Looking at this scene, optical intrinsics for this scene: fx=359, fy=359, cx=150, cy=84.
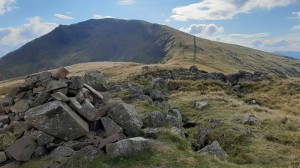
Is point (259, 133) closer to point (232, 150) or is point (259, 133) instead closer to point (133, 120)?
point (232, 150)

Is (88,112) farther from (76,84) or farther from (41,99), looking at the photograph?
(41,99)

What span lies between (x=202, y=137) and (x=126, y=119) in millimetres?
7156

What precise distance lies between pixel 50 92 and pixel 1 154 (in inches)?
186

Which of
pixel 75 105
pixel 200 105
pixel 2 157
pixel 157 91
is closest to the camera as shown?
pixel 2 157

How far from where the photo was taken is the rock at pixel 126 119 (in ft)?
68.4

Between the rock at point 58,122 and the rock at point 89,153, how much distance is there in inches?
59.2

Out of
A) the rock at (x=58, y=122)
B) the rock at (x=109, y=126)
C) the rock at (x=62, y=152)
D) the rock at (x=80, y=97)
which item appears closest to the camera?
the rock at (x=62, y=152)

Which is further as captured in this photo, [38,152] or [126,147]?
[38,152]

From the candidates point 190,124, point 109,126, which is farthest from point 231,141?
point 109,126

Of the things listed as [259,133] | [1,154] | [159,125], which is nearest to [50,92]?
[1,154]

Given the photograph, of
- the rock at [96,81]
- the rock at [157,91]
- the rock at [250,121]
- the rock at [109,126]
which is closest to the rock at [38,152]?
the rock at [109,126]

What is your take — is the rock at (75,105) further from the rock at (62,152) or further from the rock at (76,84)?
the rock at (62,152)

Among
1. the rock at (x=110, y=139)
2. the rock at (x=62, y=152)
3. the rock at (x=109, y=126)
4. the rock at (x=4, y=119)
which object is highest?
the rock at (x=4, y=119)

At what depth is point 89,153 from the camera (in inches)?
715
